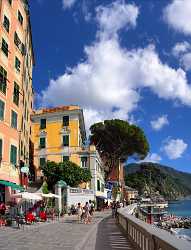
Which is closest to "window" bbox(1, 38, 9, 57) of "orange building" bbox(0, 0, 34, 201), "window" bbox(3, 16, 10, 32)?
"orange building" bbox(0, 0, 34, 201)

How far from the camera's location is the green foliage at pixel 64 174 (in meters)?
49.2

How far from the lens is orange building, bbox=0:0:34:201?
1157 inches

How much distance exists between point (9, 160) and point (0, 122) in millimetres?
3519

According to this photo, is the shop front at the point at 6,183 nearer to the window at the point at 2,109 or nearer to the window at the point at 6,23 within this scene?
the window at the point at 2,109

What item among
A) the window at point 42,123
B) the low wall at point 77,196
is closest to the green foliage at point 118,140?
the window at point 42,123

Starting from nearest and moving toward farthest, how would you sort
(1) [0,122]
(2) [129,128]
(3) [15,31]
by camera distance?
(1) [0,122] < (3) [15,31] < (2) [129,128]

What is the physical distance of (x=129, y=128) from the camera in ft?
224

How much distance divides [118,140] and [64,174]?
2202cm

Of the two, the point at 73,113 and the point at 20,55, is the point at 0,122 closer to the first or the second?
the point at 20,55

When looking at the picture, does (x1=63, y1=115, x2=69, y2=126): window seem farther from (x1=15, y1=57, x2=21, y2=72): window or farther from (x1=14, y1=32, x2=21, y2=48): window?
(x1=14, y1=32, x2=21, y2=48): window

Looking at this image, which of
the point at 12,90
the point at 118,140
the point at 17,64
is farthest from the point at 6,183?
the point at 118,140

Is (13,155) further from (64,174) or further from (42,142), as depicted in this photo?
(42,142)

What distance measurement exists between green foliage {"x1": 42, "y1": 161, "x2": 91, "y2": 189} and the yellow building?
5.81 meters

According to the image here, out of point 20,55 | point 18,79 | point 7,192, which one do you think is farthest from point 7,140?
point 20,55
